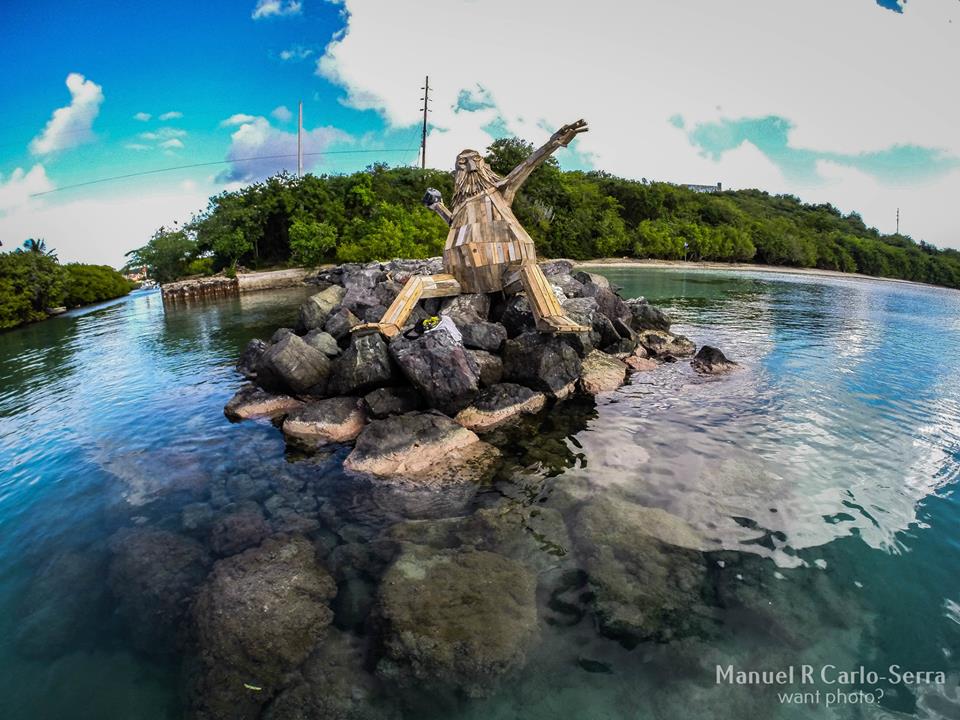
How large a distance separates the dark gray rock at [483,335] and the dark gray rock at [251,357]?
577 centimetres

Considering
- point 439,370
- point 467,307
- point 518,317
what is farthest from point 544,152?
point 439,370

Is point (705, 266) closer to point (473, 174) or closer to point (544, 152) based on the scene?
point (473, 174)

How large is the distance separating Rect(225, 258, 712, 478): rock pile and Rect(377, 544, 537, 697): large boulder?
77.8 inches

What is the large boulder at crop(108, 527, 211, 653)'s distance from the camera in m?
4.34

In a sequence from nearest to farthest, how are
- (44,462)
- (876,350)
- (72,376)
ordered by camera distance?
(44,462) → (876,350) → (72,376)

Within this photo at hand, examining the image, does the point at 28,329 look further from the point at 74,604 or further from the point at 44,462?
the point at 74,604

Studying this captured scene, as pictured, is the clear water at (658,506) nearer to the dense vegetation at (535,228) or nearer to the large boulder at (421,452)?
the large boulder at (421,452)

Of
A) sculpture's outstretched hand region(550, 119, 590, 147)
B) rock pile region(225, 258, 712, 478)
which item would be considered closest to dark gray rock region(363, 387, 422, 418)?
rock pile region(225, 258, 712, 478)

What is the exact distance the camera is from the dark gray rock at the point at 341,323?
36.7 ft

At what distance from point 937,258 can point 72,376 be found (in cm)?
11277

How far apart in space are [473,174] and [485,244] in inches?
80.0

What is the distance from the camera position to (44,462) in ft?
26.9

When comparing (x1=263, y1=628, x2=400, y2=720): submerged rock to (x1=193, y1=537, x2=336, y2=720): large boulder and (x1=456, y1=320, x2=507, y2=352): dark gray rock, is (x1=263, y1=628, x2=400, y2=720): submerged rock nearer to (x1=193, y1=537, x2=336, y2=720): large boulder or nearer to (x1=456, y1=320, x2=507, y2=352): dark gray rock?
(x1=193, y1=537, x2=336, y2=720): large boulder

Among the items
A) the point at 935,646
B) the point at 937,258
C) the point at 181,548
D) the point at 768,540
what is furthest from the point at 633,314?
the point at 937,258
